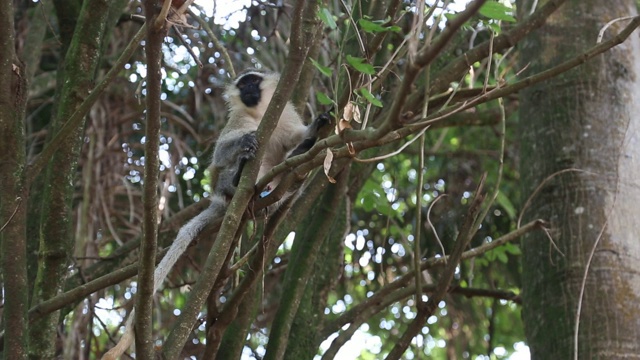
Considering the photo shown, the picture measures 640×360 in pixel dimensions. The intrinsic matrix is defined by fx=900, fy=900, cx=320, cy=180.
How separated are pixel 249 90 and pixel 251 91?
16 mm

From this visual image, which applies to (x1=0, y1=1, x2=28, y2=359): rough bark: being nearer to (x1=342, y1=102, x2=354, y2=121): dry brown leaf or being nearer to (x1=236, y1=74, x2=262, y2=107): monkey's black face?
(x1=342, y1=102, x2=354, y2=121): dry brown leaf

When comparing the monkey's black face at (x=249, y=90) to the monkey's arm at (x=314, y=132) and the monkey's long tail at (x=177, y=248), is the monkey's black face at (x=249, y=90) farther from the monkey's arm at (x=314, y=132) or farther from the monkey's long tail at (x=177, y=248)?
the monkey's arm at (x=314, y=132)

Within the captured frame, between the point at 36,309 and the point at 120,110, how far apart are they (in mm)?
3683

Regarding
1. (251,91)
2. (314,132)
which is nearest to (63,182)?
(314,132)

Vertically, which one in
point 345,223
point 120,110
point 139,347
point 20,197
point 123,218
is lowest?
point 139,347

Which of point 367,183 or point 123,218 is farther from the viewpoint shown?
point 123,218

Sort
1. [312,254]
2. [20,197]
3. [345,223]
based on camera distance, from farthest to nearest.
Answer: [345,223] < [312,254] < [20,197]

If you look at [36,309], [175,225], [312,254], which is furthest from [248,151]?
[36,309]

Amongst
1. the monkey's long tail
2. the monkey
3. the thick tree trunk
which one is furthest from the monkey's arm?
the thick tree trunk

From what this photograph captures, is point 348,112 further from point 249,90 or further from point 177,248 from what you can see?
point 249,90

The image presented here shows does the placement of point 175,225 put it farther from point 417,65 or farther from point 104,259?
point 417,65

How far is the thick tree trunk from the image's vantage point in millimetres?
3748

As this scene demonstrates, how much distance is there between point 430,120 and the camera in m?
2.60

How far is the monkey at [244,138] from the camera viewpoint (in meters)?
4.93
